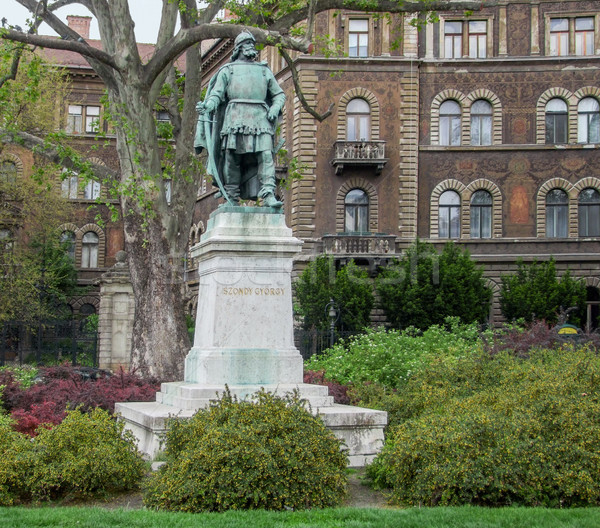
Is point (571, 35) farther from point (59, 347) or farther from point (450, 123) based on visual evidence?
point (59, 347)

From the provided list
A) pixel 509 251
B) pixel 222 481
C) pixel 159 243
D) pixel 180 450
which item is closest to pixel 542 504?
pixel 222 481

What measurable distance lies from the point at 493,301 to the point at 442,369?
25960 mm

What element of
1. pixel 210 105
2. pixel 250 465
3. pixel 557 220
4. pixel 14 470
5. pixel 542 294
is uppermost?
pixel 557 220

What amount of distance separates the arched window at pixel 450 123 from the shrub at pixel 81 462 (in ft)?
106

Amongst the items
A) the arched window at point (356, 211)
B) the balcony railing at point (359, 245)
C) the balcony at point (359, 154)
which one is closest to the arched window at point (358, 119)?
the balcony at point (359, 154)

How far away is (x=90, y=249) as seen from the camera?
175 ft

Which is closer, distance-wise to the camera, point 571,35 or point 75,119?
point 571,35

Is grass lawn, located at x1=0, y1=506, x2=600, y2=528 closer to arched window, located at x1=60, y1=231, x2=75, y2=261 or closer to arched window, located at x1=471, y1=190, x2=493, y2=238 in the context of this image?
arched window, located at x1=471, y1=190, x2=493, y2=238

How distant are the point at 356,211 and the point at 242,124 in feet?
90.0

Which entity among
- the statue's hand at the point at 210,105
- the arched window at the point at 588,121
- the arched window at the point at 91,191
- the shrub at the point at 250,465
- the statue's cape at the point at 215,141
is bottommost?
the shrub at the point at 250,465

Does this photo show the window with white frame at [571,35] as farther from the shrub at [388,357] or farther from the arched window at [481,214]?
the shrub at [388,357]

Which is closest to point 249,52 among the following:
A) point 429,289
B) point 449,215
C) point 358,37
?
point 429,289

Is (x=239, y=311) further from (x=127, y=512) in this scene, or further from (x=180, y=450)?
(x=127, y=512)

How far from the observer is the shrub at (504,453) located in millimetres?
6973
